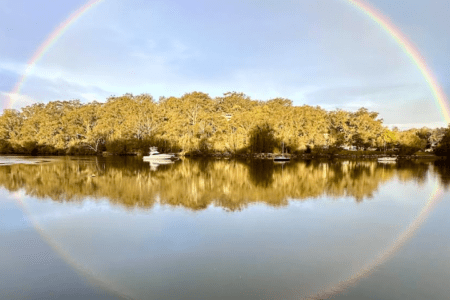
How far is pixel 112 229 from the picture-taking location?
1164 centimetres

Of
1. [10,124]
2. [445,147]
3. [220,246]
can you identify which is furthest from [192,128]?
[220,246]

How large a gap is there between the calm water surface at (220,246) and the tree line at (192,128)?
2033 inches

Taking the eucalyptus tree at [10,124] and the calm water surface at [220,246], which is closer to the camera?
the calm water surface at [220,246]

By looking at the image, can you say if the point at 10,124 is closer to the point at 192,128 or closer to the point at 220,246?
the point at 192,128

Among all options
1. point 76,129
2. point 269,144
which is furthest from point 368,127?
point 76,129

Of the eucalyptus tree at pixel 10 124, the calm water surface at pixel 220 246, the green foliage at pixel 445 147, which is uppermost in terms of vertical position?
the eucalyptus tree at pixel 10 124

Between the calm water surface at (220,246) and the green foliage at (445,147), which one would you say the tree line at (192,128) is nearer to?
the green foliage at (445,147)

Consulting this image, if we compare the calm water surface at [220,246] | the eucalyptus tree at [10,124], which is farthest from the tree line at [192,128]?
the calm water surface at [220,246]

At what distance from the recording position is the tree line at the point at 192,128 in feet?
232

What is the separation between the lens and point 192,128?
71.9 meters

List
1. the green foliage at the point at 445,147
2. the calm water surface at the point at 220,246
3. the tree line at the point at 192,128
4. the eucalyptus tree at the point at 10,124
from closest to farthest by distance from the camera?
the calm water surface at the point at 220,246 → the tree line at the point at 192,128 → the green foliage at the point at 445,147 → the eucalyptus tree at the point at 10,124

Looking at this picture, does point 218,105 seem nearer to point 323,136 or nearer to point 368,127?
point 323,136

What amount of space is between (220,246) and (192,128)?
63.1 metres

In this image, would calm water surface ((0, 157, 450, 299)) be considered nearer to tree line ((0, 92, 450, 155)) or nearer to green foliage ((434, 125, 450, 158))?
tree line ((0, 92, 450, 155))
